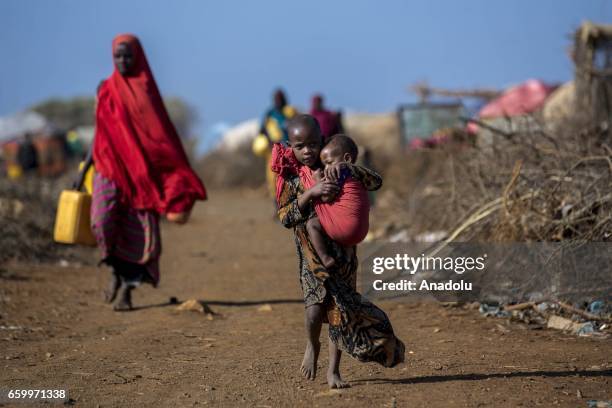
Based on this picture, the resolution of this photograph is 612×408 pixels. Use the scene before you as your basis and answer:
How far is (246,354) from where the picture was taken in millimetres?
5203

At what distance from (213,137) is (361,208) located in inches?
1083

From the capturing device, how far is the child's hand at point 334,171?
13.3 feet

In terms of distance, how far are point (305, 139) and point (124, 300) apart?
344cm

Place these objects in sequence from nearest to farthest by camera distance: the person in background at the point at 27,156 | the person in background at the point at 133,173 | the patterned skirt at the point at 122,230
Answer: the patterned skirt at the point at 122,230, the person in background at the point at 133,173, the person in background at the point at 27,156

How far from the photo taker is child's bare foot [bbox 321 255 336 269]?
4.10 metres

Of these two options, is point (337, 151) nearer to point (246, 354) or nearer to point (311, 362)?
point (311, 362)

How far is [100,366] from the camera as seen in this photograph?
4926mm

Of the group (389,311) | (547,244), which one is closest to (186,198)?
(389,311)

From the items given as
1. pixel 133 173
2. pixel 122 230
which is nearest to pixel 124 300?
pixel 122 230

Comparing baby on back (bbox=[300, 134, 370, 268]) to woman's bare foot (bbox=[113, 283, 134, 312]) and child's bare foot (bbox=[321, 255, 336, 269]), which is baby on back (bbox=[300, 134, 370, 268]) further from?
woman's bare foot (bbox=[113, 283, 134, 312])

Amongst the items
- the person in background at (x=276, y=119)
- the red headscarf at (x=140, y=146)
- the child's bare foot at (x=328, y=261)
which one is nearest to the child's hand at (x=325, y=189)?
the child's bare foot at (x=328, y=261)

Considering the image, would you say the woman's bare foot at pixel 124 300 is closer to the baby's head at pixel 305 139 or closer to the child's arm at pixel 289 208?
the child's arm at pixel 289 208

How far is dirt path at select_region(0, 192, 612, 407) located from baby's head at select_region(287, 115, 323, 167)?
1.14 metres

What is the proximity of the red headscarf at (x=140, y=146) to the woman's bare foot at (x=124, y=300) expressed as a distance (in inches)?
26.2
